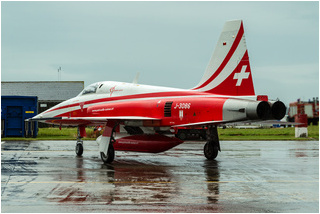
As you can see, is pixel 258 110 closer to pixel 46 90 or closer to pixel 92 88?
pixel 92 88

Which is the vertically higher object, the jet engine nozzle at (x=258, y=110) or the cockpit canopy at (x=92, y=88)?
the cockpit canopy at (x=92, y=88)

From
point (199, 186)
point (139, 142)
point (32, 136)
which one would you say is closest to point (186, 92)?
point (139, 142)

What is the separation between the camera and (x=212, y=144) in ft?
51.0

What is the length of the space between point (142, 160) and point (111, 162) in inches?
54.6

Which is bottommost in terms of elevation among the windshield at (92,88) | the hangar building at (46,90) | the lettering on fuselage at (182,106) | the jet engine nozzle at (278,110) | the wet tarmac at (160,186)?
the wet tarmac at (160,186)

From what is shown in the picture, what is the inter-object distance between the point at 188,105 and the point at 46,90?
44.2 m

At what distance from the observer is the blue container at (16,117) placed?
31.8m

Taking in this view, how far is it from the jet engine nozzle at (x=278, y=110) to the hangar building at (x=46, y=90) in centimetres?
4360

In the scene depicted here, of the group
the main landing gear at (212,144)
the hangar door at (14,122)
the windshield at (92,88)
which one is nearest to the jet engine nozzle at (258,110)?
the main landing gear at (212,144)

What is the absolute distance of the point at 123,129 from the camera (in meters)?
16.1

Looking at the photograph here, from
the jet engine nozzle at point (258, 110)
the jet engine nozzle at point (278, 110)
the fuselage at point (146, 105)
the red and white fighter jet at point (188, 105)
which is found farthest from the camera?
the fuselage at point (146, 105)

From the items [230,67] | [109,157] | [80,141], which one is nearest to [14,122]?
[80,141]

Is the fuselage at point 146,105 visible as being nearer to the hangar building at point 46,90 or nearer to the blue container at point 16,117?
the blue container at point 16,117

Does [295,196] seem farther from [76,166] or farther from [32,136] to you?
[32,136]
